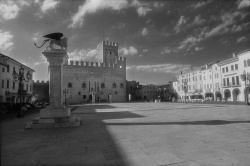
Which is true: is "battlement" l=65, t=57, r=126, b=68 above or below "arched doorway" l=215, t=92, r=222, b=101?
above

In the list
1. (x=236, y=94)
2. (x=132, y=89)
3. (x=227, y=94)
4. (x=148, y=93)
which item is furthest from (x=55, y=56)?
(x=132, y=89)

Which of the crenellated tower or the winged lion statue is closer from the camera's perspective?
the winged lion statue

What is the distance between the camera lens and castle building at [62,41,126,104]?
45.6 meters

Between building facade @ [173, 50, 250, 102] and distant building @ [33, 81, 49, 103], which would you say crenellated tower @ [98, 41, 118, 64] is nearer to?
distant building @ [33, 81, 49, 103]

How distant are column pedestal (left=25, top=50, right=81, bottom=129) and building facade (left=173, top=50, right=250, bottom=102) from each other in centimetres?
2809

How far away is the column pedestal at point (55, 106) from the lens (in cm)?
754

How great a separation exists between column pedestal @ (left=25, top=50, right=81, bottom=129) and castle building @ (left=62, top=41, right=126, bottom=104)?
3448 cm

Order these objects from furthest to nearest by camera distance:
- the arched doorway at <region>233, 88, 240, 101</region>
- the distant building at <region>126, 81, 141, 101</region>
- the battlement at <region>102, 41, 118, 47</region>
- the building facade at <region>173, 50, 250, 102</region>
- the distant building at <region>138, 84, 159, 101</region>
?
the distant building at <region>126, 81, 141, 101</region> → the distant building at <region>138, 84, 159, 101</region> → the battlement at <region>102, 41, 118, 47</region> → the arched doorway at <region>233, 88, 240, 101</region> → the building facade at <region>173, 50, 250, 102</region>

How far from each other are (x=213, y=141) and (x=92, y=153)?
3.39 meters

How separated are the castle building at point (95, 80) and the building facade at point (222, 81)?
21.9 metres

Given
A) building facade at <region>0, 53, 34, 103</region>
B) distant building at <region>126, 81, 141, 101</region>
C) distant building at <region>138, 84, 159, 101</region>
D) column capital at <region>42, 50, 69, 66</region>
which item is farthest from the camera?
distant building at <region>126, 81, 141, 101</region>

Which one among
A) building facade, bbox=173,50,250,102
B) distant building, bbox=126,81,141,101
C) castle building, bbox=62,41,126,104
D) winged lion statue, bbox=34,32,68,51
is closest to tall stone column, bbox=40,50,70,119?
winged lion statue, bbox=34,32,68,51

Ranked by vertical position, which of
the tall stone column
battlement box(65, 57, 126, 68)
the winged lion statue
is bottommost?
the tall stone column

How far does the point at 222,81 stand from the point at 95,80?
33.7 metres
